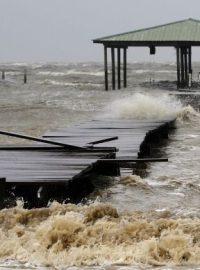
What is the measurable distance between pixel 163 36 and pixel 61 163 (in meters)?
24.3

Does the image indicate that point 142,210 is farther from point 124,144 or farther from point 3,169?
point 124,144

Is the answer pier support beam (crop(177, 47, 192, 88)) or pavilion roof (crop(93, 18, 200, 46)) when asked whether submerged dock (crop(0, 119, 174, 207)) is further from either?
pier support beam (crop(177, 47, 192, 88))

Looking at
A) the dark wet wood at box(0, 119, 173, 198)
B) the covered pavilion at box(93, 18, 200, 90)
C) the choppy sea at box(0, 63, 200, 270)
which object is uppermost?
the covered pavilion at box(93, 18, 200, 90)

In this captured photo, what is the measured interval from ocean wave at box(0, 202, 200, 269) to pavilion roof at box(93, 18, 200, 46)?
973 inches

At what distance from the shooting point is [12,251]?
22.2 feet

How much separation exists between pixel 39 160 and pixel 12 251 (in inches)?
123

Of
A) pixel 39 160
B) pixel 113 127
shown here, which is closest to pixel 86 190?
pixel 39 160

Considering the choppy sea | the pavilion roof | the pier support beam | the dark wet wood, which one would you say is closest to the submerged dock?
the dark wet wood

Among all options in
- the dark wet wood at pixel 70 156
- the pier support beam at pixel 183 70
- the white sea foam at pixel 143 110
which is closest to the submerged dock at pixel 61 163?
the dark wet wood at pixel 70 156

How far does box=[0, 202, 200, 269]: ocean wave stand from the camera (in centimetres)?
662

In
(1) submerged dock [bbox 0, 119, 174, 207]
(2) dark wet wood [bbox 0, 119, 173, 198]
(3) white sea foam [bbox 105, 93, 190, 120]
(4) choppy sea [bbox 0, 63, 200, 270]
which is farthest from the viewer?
(3) white sea foam [bbox 105, 93, 190, 120]

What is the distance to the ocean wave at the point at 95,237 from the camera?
21.7 feet

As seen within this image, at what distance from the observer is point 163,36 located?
32.8 m

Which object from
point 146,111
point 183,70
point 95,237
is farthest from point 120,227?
point 183,70
